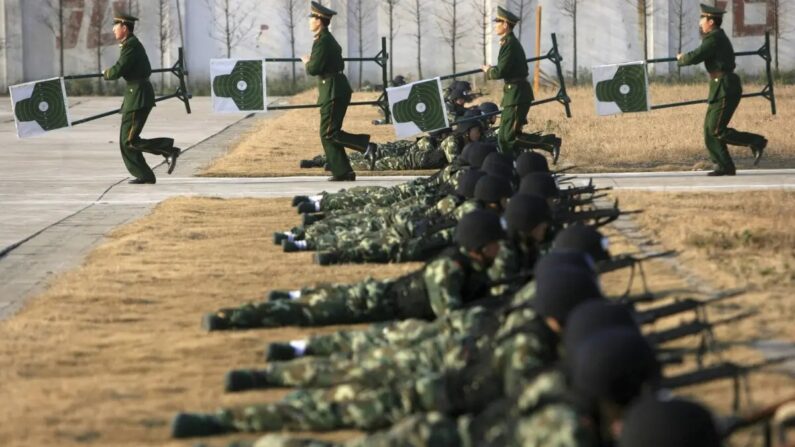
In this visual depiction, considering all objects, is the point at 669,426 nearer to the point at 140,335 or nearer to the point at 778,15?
the point at 140,335

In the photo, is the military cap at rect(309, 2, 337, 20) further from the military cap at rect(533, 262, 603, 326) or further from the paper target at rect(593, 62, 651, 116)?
the military cap at rect(533, 262, 603, 326)

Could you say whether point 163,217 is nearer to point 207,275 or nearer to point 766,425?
point 207,275

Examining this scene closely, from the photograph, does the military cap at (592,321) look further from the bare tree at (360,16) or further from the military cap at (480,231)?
the bare tree at (360,16)

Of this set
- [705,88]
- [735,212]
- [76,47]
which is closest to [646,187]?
[735,212]

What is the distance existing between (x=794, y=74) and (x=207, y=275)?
35.1 meters

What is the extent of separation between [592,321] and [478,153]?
26.0 feet

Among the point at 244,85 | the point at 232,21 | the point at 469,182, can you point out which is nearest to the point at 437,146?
the point at 244,85

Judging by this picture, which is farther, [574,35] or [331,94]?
[574,35]

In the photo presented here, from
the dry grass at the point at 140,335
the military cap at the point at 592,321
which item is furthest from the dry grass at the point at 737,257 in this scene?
the dry grass at the point at 140,335

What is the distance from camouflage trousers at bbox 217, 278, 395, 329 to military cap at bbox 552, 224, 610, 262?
4.49 feet

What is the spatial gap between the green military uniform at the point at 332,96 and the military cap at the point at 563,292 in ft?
40.3

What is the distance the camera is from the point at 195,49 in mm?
46938

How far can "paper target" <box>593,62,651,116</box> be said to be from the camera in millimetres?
20312

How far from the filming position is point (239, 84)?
2064cm
